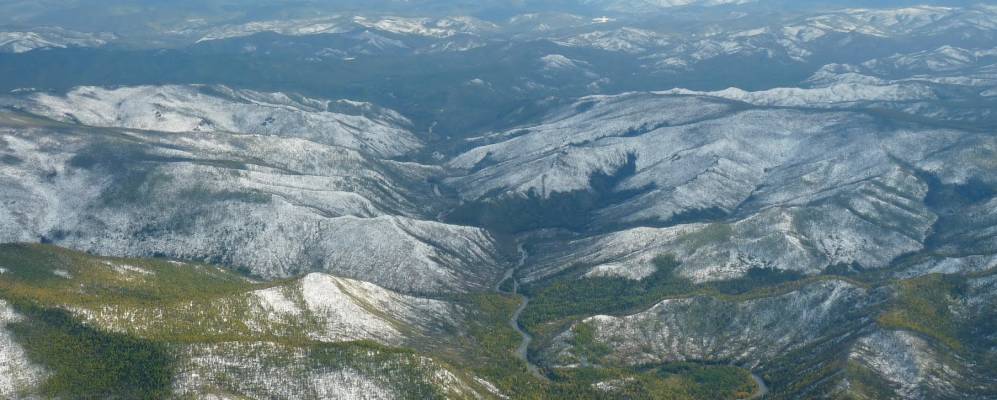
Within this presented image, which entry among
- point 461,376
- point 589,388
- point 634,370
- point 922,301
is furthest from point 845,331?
point 461,376

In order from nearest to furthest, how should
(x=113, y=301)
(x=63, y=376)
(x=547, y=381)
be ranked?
(x=63, y=376), (x=113, y=301), (x=547, y=381)

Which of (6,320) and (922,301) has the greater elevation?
(6,320)

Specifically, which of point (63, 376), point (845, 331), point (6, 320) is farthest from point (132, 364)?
point (845, 331)

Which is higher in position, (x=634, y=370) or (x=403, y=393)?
(x=403, y=393)

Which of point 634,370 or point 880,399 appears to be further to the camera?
point 634,370

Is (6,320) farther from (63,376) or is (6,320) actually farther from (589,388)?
(589,388)

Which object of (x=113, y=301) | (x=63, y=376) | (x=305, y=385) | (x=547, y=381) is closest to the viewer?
(x=63, y=376)

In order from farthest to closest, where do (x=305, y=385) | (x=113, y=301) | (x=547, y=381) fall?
(x=547, y=381) → (x=113, y=301) → (x=305, y=385)

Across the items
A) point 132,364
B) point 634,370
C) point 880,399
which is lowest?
point 634,370

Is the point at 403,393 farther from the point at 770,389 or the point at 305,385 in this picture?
the point at 770,389
